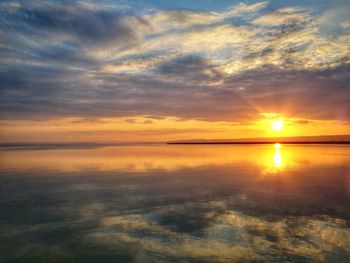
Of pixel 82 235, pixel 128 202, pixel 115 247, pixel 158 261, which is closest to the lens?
pixel 158 261

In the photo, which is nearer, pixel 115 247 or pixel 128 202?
pixel 115 247

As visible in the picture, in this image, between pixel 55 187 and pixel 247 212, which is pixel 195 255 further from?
pixel 55 187

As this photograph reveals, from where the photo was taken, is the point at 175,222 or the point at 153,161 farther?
the point at 153,161

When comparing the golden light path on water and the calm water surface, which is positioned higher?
the golden light path on water

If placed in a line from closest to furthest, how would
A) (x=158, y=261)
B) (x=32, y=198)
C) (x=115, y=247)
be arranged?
1. (x=158, y=261)
2. (x=115, y=247)
3. (x=32, y=198)

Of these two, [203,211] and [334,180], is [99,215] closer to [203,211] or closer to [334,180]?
[203,211]

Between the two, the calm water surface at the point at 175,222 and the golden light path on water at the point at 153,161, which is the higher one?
the golden light path on water at the point at 153,161

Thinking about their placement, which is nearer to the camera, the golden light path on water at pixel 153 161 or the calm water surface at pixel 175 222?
the calm water surface at pixel 175 222

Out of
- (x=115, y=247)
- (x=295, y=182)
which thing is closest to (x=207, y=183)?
(x=295, y=182)

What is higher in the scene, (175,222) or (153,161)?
(153,161)

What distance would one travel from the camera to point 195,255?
366 inches

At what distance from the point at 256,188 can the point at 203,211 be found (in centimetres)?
762

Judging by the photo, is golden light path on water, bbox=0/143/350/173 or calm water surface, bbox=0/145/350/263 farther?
golden light path on water, bbox=0/143/350/173

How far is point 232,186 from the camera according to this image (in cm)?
2155
